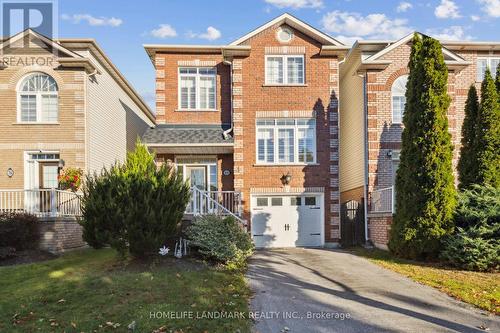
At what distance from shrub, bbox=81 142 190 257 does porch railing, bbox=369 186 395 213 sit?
7432 millimetres

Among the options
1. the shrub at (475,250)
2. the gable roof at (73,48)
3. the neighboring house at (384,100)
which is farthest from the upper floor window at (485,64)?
the gable roof at (73,48)

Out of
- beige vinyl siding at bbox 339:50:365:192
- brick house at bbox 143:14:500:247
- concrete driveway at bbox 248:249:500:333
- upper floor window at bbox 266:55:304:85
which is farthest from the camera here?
beige vinyl siding at bbox 339:50:365:192

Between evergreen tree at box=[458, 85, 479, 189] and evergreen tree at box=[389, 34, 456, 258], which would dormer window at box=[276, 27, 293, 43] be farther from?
evergreen tree at box=[458, 85, 479, 189]

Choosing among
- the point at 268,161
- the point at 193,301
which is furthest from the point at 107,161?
the point at 193,301

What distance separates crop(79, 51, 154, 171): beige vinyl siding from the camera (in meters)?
16.4

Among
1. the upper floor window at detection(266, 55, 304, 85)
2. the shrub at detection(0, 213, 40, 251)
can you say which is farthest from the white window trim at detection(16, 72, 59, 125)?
the upper floor window at detection(266, 55, 304, 85)

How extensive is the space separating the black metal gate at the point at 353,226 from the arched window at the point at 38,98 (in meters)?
11.9

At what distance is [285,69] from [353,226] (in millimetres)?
6777

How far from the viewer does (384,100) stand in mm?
16312

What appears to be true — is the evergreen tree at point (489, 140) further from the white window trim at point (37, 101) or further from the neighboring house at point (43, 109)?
the white window trim at point (37, 101)

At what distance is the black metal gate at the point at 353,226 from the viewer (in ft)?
53.4

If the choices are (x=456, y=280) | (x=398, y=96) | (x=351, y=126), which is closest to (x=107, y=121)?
(x=351, y=126)

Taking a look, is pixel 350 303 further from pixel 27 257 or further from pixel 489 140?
pixel 27 257

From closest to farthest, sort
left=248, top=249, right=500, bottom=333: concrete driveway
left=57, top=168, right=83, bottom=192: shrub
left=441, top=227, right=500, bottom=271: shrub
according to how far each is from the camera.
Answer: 1. left=248, top=249, right=500, bottom=333: concrete driveway
2. left=441, top=227, right=500, bottom=271: shrub
3. left=57, top=168, right=83, bottom=192: shrub
